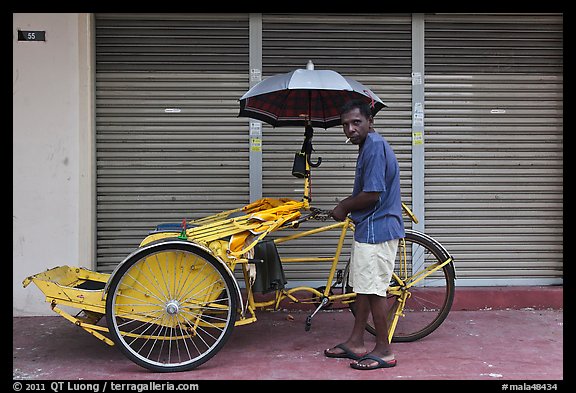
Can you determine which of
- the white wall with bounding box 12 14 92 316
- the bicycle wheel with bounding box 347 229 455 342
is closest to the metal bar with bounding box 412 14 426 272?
the bicycle wheel with bounding box 347 229 455 342

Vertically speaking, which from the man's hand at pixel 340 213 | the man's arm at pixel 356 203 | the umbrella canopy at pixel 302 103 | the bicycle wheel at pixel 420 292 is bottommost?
the bicycle wheel at pixel 420 292

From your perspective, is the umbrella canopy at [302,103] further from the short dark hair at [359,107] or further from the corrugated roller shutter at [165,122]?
the corrugated roller shutter at [165,122]

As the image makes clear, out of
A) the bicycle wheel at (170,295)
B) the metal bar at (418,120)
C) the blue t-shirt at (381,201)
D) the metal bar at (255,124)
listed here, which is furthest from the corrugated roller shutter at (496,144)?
the bicycle wheel at (170,295)

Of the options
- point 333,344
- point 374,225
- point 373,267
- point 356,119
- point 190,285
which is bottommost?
point 333,344

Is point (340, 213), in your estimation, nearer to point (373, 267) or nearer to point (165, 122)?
point (373, 267)

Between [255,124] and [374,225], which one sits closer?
[374,225]

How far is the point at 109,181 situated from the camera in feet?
19.8

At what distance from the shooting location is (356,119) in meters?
4.39

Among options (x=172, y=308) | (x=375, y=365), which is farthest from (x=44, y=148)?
(x=375, y=365)

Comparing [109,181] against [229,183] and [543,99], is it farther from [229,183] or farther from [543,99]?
[543,99]

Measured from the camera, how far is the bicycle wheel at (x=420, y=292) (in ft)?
16.5

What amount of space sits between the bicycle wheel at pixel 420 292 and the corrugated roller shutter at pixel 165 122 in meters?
1.81

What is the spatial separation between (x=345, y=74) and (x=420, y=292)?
7.94ft
